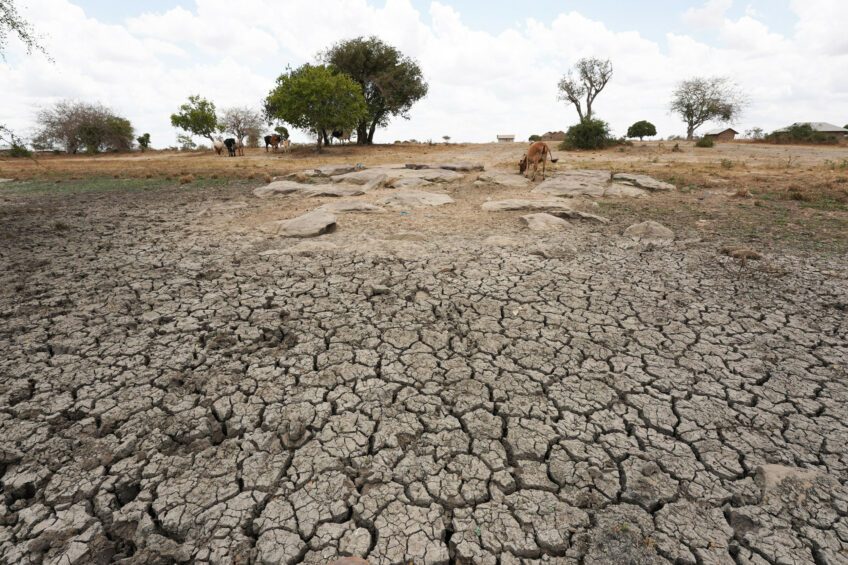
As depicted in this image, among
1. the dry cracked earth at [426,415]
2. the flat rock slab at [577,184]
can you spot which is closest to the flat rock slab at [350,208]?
the dry cracked earth at [426,415]

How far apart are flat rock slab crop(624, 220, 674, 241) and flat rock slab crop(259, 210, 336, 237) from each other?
4.72 meters

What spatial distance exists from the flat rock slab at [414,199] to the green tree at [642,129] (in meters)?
22.9

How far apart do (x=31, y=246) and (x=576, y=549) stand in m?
7.48

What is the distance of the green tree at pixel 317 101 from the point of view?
18906 millimetres

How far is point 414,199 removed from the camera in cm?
848

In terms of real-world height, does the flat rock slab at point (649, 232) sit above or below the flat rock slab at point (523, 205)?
below

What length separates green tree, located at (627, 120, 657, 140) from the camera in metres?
25.5

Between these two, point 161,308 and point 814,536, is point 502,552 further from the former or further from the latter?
point 161,308

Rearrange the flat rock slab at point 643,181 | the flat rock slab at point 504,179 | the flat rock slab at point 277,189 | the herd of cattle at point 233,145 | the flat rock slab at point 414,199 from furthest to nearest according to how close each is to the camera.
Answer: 1. the herd of cattle at point 233,145
2. the flat rock slab at point 504,179
3. the flat rock slab at point 277,189
4. the flat rock slab at point 643,181
5. the flat rock slab at point 414,199

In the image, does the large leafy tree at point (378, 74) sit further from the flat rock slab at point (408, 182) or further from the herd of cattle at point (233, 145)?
the flat rock slab at point (408, 182)

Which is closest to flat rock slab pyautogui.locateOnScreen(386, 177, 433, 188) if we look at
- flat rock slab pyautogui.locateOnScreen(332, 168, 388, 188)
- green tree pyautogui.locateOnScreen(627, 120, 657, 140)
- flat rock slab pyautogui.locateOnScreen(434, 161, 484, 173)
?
flat rock slab pyautogui.locateOnScreen(332, 168, 388, 188)

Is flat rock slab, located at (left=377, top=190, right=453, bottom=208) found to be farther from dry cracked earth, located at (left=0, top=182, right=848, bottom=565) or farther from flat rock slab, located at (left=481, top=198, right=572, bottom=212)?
dry cracked earth, located at (left=0, top=182, right=848, bottom=565)

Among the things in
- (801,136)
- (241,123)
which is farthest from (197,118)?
(801,136)

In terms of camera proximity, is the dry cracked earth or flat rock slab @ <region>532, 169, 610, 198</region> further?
flat rock slab @ <region>532, 169, 610, 198</region>
